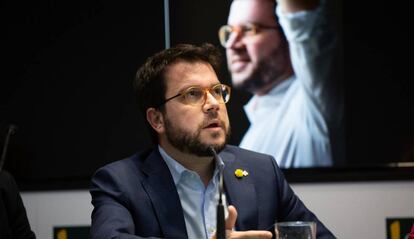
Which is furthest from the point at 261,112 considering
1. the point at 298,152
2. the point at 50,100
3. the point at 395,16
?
the point at 50,100

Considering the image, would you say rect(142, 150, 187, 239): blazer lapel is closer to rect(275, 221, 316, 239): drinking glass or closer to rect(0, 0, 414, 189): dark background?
rect(275, 221, 316, 239): drinking glass

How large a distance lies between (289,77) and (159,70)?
1.28 meters

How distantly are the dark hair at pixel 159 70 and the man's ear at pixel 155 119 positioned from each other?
0.02 metres

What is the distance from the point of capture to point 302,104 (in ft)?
11.5

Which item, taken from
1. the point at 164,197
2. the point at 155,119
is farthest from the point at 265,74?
the point at 164,197

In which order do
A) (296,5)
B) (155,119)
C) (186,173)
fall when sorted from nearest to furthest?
1. (186,173)
2. (155,119)
3. (296,5)

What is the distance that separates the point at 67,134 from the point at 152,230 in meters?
1.54

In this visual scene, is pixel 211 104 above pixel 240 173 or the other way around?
above

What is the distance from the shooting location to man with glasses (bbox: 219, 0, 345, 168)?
3465mm

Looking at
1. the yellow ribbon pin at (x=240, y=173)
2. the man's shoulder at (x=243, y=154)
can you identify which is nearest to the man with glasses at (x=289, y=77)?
the man's shoulder at (x=243, y=154)

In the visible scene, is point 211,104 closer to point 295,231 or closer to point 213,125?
point 213,125

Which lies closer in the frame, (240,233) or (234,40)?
(240,233)

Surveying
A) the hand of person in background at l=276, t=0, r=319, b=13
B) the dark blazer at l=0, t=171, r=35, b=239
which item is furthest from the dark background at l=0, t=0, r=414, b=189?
Result: the dark blazer at l=0, t=171, r=35, b=239

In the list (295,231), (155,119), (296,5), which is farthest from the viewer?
(296,5)
